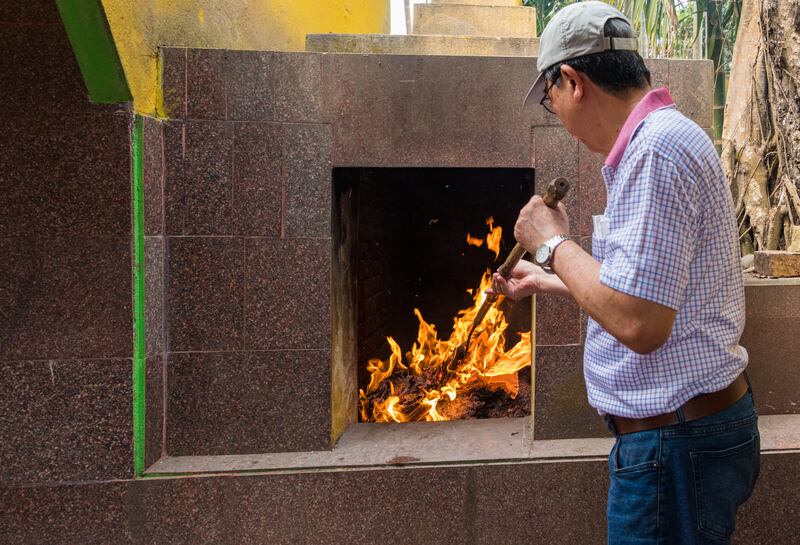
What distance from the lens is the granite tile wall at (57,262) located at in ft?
10.2

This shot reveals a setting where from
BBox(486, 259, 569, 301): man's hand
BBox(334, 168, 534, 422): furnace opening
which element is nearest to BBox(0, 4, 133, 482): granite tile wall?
BBox(334, 168, 534, 422): furnace opening

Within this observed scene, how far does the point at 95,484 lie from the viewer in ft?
10.5

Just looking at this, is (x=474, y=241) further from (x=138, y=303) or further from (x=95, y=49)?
(x=95, y=49)

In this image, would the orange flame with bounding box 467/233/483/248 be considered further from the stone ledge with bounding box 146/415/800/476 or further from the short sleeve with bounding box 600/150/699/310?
the short sleeve with bounding box 600/150/699/310

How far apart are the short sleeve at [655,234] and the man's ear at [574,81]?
32 centimetres

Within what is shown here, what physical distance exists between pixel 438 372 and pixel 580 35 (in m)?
3.68

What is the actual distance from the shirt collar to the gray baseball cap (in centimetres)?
15

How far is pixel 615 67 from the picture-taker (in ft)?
5.67

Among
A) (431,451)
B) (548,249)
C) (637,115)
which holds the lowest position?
(431,451)

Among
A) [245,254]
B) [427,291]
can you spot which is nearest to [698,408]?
[245,254]

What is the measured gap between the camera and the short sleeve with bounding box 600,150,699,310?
4.89ft

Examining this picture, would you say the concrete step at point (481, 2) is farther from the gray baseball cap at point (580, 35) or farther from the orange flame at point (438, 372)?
the gray baseball cap at point (580, 35)

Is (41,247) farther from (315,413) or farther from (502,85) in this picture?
(502,85)

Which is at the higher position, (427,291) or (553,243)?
(553,243)
